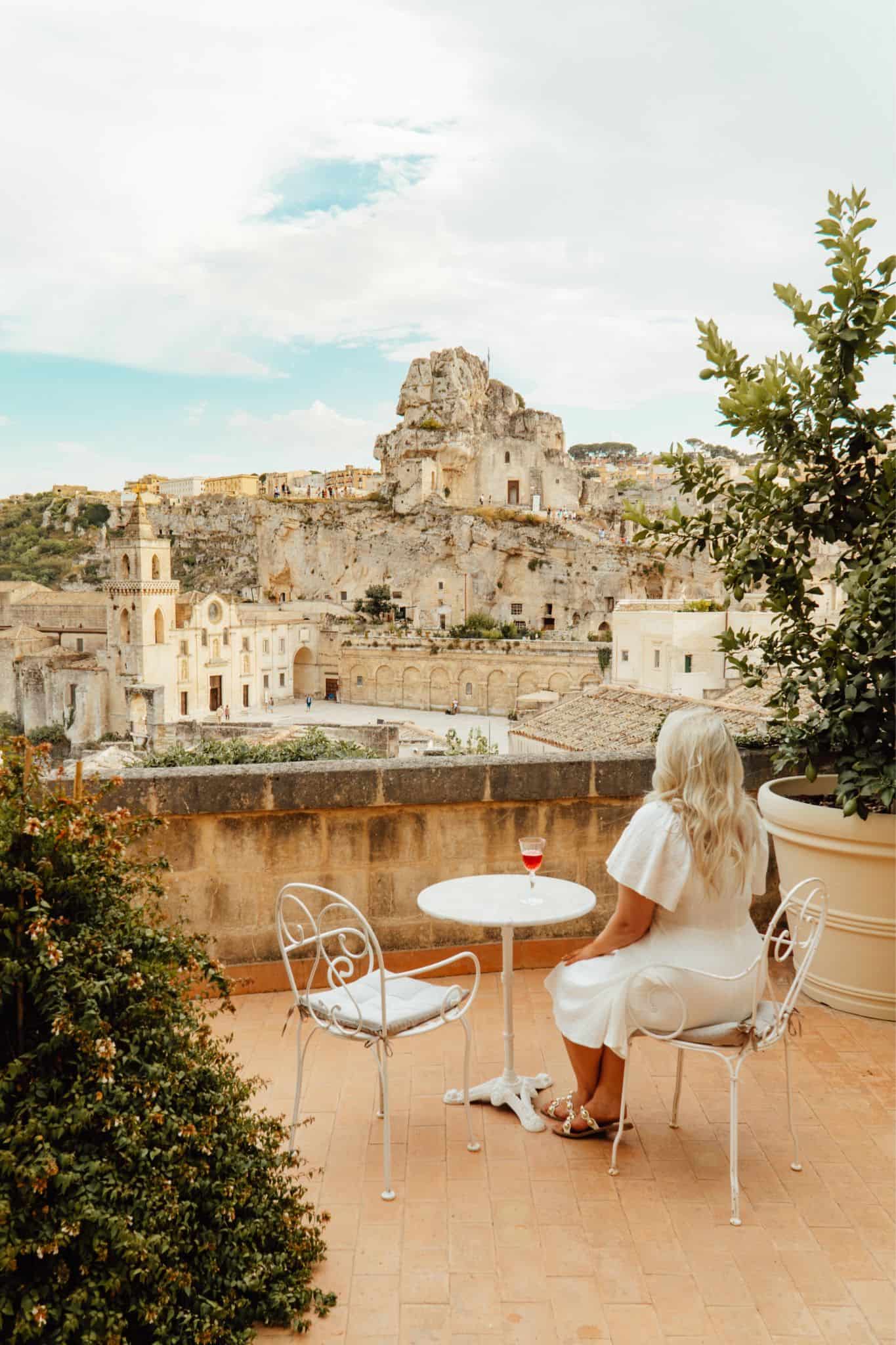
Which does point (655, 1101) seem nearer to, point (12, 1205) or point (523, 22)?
point (12, 1205)

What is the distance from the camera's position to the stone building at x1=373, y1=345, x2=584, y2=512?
72.7 m

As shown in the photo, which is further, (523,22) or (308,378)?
(308,378)

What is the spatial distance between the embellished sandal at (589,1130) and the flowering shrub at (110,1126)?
0.93 m

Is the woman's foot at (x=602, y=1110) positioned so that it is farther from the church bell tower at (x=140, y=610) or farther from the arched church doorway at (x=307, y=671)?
the arched church doorway at (x=307, y=671)

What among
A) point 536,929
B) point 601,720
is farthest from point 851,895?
point 601,720

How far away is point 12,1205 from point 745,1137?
2.02 m

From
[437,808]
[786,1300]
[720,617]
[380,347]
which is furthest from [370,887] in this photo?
[380,347]

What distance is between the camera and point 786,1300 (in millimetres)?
2068

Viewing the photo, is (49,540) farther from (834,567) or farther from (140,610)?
(834,567)

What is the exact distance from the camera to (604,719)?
1703cm

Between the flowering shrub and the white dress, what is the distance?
95cm

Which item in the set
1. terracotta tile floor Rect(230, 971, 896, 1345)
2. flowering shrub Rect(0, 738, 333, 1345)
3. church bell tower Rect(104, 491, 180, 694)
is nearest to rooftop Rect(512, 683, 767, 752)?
terracotta tile floor Rect(230, 971, 896, 1345)

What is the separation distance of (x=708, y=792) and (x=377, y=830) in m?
1.79

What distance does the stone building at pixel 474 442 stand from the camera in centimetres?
7269
